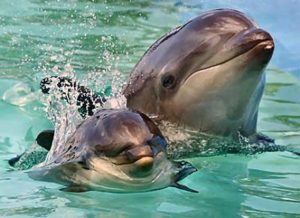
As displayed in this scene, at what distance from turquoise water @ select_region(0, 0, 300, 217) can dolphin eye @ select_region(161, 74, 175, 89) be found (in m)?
0.50

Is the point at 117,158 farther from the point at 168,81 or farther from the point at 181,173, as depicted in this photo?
the point at 168,81

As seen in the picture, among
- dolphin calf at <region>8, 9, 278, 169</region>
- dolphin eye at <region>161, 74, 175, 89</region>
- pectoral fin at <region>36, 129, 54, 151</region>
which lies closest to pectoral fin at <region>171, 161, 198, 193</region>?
dolphin calf at <region>8, 9, 278, 169</region>

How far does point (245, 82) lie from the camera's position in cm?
490

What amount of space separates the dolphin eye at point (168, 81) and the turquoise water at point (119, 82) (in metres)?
0.50

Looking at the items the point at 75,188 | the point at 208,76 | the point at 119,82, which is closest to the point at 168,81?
the point at 208,76

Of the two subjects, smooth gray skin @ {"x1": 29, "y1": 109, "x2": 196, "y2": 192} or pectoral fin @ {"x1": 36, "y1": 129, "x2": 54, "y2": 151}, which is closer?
smooth gray skin @ {"x1": 29, "y1": 109, "x2": 196, "y2": 192}

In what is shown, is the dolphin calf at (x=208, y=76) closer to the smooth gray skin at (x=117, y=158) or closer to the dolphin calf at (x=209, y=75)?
the dolphin calf at (x=209, y=75)

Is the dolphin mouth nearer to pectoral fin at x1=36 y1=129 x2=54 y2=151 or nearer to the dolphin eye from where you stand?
the dolphin eye

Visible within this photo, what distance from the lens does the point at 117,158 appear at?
411cm

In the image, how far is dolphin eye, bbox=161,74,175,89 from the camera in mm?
5251

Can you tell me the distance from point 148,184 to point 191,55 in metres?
1.13

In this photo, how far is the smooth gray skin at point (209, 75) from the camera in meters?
4.84

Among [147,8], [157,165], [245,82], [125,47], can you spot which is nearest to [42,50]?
[125,47]

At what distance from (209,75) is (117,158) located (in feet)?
3.64
